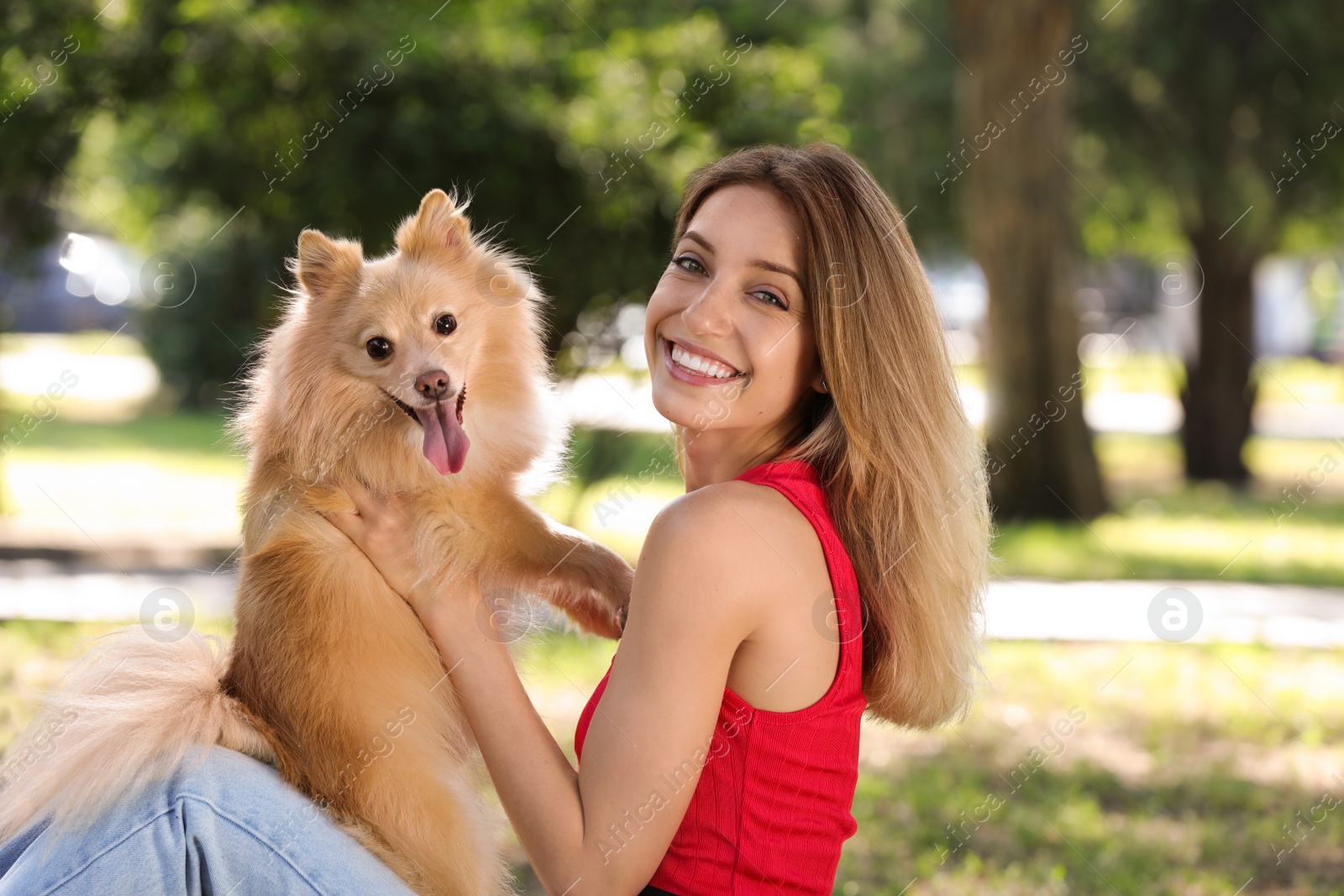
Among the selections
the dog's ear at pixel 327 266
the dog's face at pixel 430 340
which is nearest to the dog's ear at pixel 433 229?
the dog's face at pixel 430 340

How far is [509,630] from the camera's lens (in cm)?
284

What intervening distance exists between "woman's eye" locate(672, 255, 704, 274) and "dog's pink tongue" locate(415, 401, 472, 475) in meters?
0.67

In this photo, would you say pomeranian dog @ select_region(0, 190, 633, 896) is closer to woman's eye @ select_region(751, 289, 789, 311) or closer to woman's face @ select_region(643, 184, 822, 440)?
woman's face @ select_region(643, 184, 822, 440)

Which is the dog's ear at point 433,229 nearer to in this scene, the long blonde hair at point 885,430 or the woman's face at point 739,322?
the woman's face at point 739,322

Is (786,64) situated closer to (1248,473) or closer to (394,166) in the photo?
(394,166)

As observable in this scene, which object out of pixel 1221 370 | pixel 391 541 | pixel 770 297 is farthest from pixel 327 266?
pixel 1221 370

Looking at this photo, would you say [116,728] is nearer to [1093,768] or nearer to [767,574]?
[767,574]

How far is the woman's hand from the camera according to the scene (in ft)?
8.34

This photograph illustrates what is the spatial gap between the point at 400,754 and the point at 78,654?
0.83 metres

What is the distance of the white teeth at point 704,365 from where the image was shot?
7.98 feet

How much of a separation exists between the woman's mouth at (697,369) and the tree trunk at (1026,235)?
930 cm

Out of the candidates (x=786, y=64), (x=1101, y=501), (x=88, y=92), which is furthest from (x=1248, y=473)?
(x=88, y=92)

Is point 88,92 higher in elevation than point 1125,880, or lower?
higher

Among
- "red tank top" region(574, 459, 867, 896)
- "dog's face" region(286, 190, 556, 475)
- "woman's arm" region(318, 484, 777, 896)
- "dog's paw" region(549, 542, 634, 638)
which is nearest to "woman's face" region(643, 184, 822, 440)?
"red tank top" region(574, 459, 867, 896)
